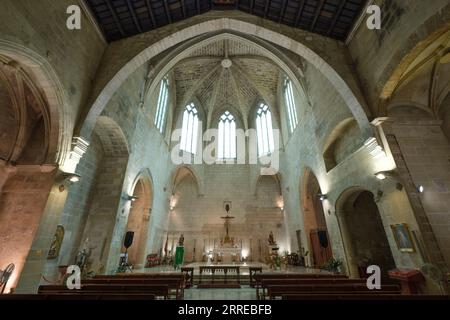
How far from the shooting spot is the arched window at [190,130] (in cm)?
1662

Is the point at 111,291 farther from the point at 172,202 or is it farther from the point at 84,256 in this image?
the point at 172,202

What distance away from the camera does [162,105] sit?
1378cm

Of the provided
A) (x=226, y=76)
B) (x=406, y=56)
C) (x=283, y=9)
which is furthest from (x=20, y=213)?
(x=226, y=76)

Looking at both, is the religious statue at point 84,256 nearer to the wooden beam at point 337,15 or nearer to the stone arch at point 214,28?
the stone arch at point 214,28

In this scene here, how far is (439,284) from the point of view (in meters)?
4.73

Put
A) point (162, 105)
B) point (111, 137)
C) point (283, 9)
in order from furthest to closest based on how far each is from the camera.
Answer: point (162, 105) → point (111, 137) → point (283, 9)

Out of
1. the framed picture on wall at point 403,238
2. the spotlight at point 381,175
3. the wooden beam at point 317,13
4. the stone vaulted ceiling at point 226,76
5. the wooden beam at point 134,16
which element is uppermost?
the stone vaulted ceiling at point 226,76

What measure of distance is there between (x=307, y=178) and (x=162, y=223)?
10546 mm

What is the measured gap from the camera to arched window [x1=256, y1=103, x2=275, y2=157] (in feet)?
54.5

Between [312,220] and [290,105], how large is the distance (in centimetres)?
771

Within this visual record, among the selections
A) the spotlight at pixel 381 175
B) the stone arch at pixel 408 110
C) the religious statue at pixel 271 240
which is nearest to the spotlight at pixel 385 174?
the spotlight at pixel 381 175

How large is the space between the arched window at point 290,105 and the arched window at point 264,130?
2688 millimetres

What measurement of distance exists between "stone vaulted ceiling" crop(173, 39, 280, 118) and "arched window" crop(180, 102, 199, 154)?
1030 mm
